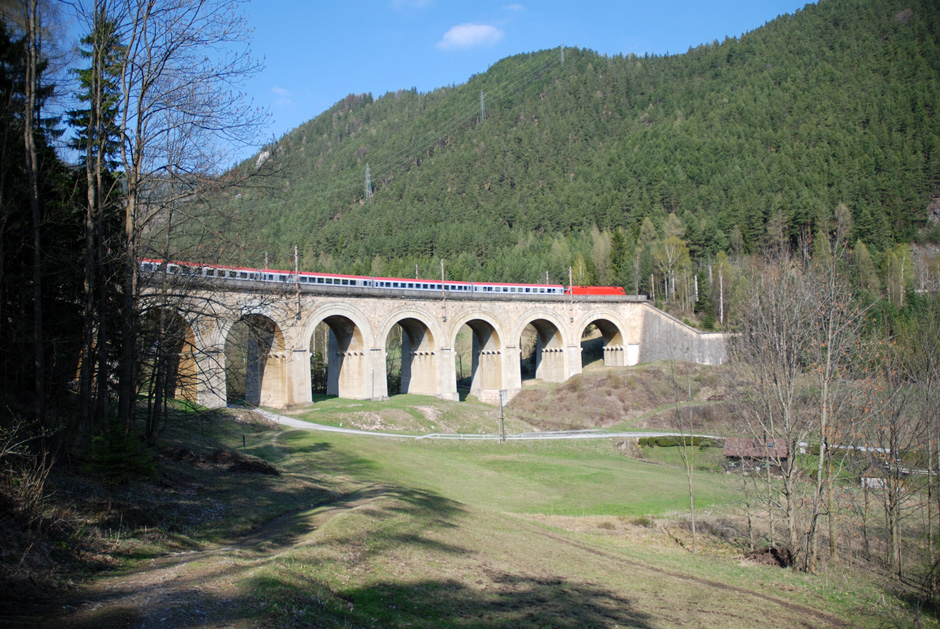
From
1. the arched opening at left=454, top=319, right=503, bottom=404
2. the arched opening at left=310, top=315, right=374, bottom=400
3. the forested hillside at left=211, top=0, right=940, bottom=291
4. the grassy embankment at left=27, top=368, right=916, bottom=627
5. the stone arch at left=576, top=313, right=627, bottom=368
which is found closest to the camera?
the grassy embankment at left=27, top=368, right=916, bottom=627

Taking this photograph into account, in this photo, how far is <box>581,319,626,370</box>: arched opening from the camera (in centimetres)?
6322

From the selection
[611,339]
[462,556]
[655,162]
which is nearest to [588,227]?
[655,162]

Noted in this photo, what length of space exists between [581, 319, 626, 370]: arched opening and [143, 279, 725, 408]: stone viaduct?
16 cm

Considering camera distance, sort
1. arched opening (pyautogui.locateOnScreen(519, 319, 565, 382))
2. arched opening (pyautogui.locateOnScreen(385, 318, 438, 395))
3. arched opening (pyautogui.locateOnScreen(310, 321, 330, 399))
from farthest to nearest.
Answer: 1. arched opening (pyautogui.locateOnScreen(310, 321, 330, 399))
2. arched opening (pyautogui.locateOnScreen(519, 319, 565, 382))
3. arched opening (pyautogui.locateOnScreen(385, 318, 438, 395))

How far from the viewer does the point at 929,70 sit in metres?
121

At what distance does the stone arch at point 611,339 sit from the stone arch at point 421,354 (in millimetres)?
18163

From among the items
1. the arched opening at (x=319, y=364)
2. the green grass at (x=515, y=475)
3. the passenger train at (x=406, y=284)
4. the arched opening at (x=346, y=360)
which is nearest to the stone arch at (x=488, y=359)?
the passenger train at (x=406, y=284)

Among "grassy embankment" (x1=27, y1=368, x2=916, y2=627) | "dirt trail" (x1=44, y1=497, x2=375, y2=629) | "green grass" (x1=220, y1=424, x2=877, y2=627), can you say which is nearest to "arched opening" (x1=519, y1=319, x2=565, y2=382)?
"grassy embankment" (x1=27, y1=368, x2=916, y2=627)

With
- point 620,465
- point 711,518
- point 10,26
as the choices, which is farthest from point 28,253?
point 620,465

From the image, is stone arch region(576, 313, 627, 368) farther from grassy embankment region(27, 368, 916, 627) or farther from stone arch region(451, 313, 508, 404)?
grassy embankment region(27, 368, 916, 627)

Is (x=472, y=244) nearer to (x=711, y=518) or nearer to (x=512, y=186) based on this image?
(x=512, y=186)

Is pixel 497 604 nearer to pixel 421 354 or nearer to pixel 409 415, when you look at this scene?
pixel 409 415

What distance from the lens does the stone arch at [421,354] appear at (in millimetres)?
49062

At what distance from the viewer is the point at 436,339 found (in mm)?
49250
